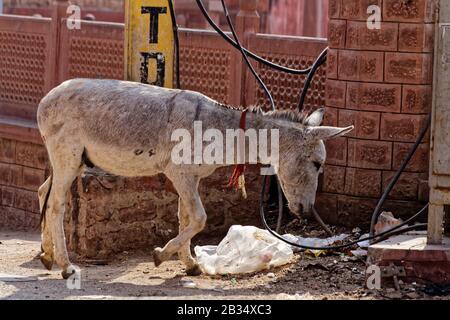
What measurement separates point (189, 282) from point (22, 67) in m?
5.58

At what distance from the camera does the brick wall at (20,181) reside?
44.1 ft

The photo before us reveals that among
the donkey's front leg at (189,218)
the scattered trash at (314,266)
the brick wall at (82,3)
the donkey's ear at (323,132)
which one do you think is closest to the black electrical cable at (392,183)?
the scattered trash at (314,266)

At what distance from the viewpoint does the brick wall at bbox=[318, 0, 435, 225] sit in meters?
10.4

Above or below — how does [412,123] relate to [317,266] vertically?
above

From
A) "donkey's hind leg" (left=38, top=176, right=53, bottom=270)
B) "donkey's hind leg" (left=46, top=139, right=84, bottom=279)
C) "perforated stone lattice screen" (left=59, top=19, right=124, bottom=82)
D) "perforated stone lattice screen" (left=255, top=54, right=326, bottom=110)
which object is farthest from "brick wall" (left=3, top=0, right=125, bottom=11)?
"donkey's hind leg" (left=46, top=139, right=84, bottom=279)

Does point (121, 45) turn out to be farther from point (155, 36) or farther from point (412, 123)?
point (412, 123)

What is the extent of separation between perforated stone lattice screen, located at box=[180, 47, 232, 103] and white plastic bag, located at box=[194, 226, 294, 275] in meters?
2.32

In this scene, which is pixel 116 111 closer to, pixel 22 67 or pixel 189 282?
pixel 189 282

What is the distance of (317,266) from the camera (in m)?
9.68

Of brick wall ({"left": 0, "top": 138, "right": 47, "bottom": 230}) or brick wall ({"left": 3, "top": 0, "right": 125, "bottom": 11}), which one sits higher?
brick wall ({"left": 3, "top": 0, "right": 125, "bottom": 11})

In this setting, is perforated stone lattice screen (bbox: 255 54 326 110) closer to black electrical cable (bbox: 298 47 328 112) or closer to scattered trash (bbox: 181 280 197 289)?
black electrical cable (bbox: 298 47 328 112)

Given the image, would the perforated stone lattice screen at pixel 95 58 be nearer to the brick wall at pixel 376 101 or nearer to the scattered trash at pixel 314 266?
the brick wall at pixel 376 101
